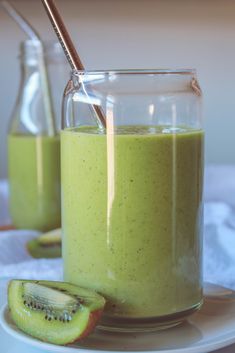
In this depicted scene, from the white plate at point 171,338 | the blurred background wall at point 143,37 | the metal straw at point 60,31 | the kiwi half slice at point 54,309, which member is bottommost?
the white plate at point 171,338

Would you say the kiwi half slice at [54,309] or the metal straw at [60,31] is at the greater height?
the metal straw at [60,31]

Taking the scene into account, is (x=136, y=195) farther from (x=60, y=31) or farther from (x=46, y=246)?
(x=46, y=246)

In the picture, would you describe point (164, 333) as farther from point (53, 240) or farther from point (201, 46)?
point (201, 46)

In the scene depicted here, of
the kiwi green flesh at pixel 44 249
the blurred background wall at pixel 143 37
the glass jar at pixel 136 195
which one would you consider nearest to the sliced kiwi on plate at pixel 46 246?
the kiwi green flesh at pixel 44 249

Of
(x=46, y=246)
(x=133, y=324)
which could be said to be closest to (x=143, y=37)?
(x=46, y=246)

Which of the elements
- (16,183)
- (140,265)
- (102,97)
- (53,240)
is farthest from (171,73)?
(16,183)

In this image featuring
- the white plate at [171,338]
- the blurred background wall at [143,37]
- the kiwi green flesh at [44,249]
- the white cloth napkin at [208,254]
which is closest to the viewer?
the white plate at [171,338]

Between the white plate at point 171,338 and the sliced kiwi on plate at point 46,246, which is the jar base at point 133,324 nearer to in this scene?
the white plate at point 171,338
